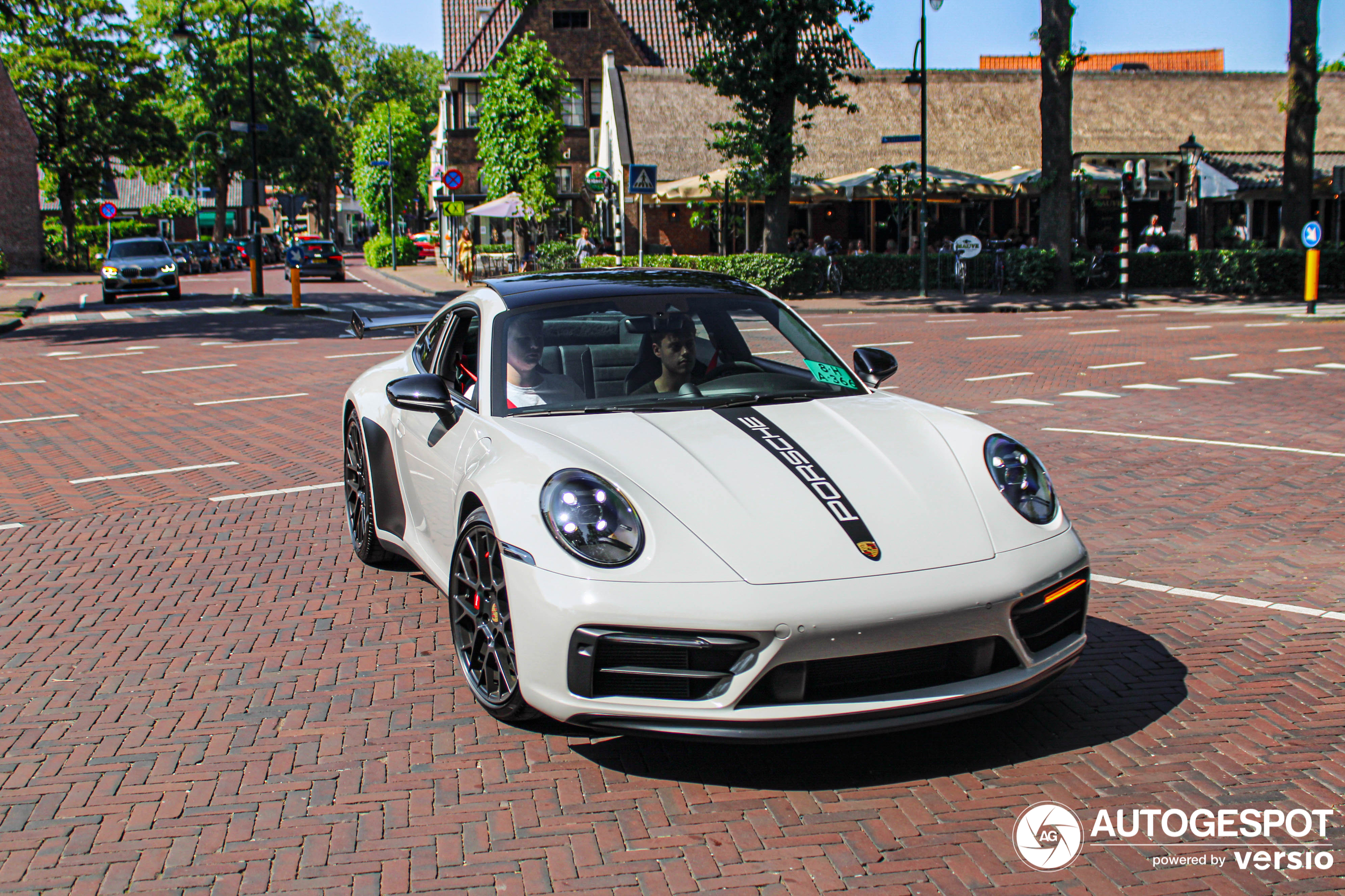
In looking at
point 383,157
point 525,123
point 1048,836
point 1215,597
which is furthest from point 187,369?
point 383,157

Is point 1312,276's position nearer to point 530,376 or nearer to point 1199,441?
point 1199,441

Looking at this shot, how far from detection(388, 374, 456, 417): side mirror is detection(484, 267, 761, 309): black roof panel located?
0.47 meters

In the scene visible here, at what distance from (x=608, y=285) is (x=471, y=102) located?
55.4 meters

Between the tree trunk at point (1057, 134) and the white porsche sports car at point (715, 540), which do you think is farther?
the tree trunk at point (1057, 134)

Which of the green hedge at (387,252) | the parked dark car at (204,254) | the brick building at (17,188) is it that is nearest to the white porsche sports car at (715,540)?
the parked dark car at (204,254)

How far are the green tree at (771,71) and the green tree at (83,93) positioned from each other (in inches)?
1583

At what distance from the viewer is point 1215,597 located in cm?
534

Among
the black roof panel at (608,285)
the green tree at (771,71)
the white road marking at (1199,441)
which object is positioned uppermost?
the green tree at (771,71)

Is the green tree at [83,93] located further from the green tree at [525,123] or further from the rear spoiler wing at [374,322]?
the rear spoiler wing at [374,322]

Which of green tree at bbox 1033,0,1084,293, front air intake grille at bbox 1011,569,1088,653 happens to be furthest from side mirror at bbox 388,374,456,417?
green tree at bbox 1033,0,1084,293

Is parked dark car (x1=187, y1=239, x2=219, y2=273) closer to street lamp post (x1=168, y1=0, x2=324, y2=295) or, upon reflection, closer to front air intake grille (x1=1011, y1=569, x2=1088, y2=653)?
street lamp post (x1=168, y1=0, x2=324, y2=295)

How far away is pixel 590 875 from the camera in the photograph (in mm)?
3049

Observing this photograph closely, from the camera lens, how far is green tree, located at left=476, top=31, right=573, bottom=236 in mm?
43250

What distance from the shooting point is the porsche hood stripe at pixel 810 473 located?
3.53 meters
